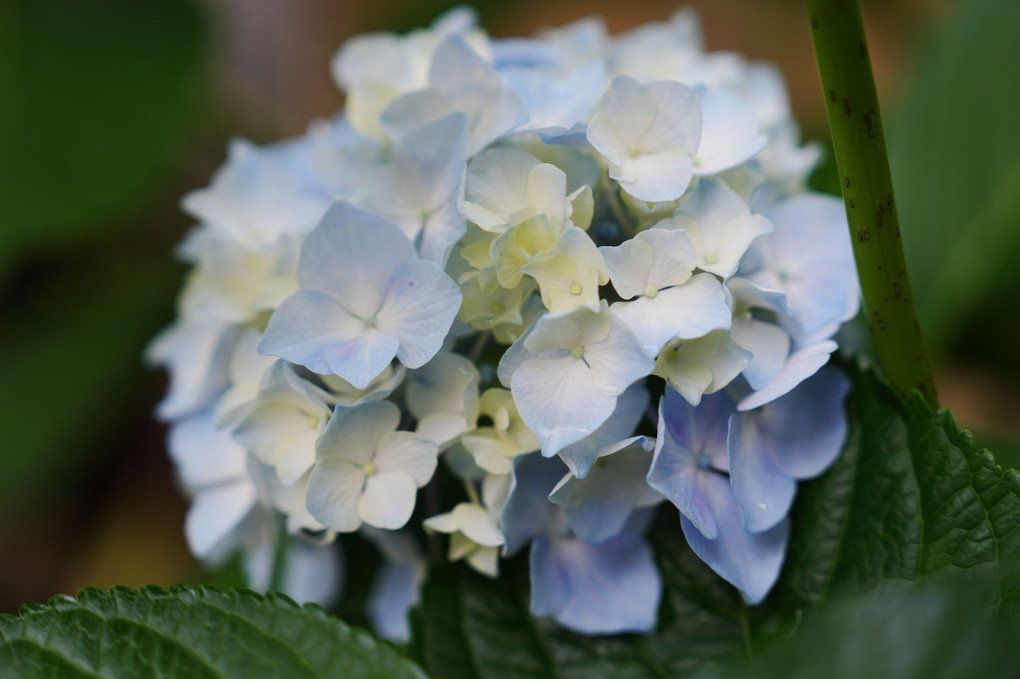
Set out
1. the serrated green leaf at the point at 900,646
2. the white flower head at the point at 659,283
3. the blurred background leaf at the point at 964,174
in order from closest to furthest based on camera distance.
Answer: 1. the serrated green leaf at the point at 900,646
2. the white flower head at the point at 659,283
3. the blurred background leaf at the point at 964,174

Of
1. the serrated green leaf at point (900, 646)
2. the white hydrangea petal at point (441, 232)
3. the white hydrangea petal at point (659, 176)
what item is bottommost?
the serrated green leaf at point (900, 646)

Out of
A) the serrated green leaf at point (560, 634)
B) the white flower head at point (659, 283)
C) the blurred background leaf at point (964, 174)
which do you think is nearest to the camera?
the white flower head at point (659, 283)

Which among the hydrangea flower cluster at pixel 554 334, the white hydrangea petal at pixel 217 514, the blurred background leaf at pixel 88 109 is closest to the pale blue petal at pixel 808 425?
the hydrangea flower cluster at pixel 554 334

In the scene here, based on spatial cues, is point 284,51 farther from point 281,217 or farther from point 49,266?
point 281,217

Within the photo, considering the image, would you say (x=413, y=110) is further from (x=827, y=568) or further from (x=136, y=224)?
(x=136, y=224)

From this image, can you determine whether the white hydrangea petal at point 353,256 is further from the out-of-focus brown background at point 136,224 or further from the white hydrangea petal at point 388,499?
the out-of-focus brown background at point 136,224

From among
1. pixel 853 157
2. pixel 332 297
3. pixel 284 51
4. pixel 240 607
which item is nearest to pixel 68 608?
pixel 240 607

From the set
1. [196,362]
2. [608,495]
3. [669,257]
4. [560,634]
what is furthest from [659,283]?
[196,362]
